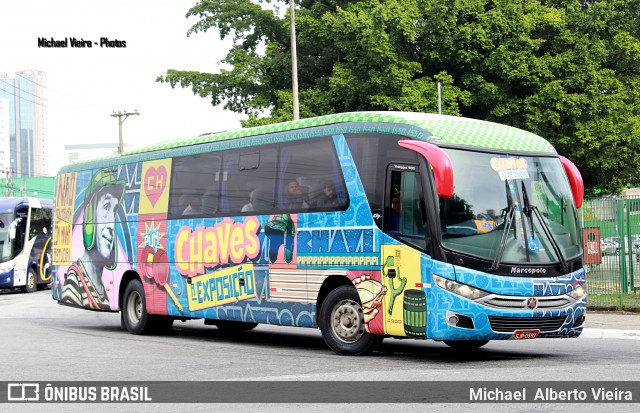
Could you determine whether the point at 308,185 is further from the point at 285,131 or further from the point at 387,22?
the point at 387,22

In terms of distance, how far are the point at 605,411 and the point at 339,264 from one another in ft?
19.4

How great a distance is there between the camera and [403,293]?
13000mm

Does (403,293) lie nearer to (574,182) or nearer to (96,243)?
(574,182)

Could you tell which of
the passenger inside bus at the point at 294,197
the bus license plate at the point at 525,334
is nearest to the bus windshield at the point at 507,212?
the bus license plate at the point at 525,334

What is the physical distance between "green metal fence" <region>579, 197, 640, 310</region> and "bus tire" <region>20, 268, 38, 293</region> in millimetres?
25894

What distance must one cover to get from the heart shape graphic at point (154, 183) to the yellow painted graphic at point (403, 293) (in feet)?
20.6

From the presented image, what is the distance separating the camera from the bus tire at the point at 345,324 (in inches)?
537

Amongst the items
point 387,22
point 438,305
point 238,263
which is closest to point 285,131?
point 238,263

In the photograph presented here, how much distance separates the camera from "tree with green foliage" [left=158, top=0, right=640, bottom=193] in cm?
3775

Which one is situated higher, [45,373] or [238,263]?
[238,263]

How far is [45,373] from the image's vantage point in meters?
12.5

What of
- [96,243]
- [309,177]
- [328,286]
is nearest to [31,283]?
[96,243]

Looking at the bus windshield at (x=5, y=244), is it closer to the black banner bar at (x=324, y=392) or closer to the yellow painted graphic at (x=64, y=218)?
the yellow painted graphic at (x=64, y=218)

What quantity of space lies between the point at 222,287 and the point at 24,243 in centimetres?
2547
